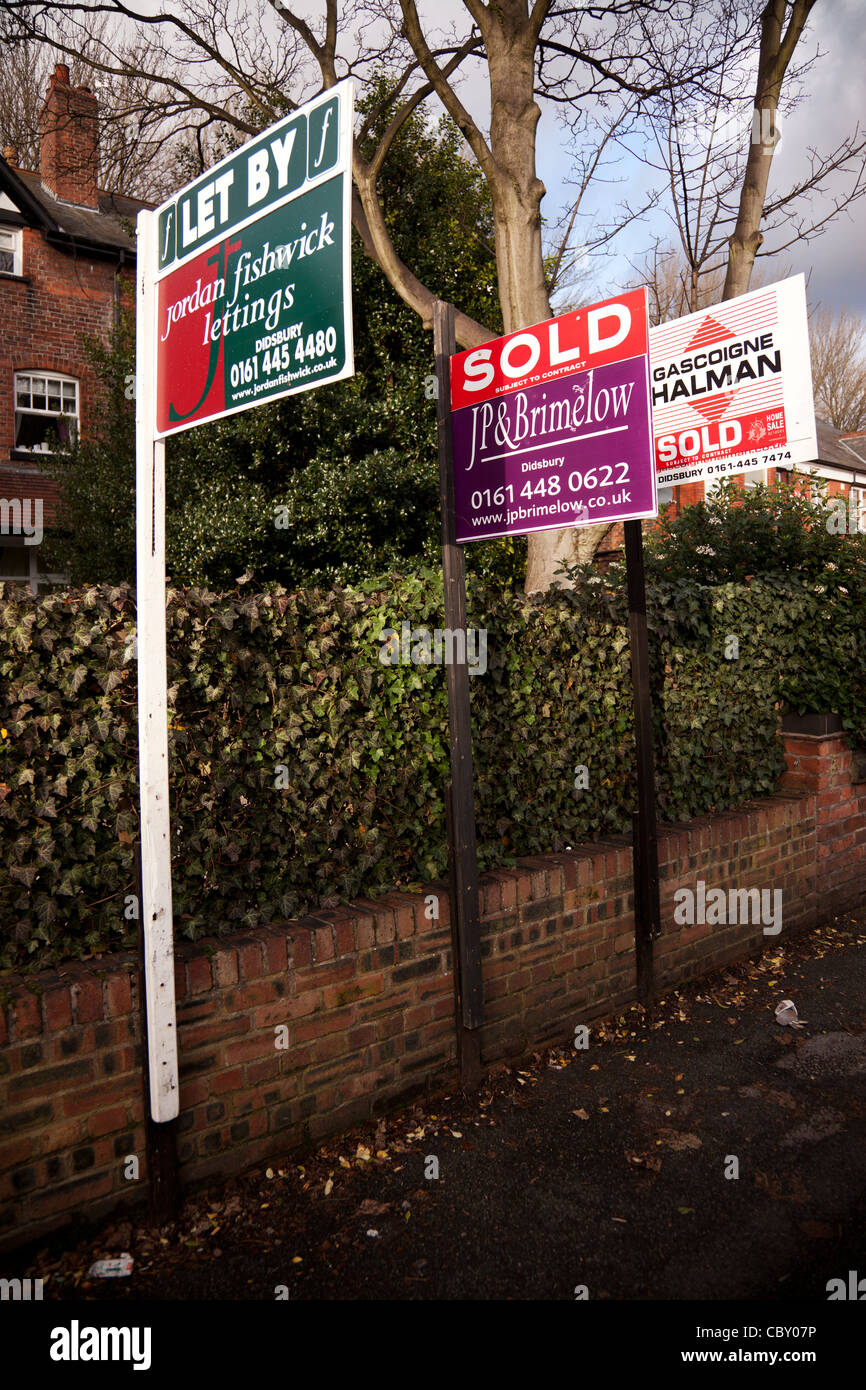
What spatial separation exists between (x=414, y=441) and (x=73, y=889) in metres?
8.89

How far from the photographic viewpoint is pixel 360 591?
370 centimetres

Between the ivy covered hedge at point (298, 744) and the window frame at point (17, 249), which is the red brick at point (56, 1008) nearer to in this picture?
the ivy covered hedge at point (298, 744)

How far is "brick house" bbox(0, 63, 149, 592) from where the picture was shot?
17188mm

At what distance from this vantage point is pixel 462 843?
355 centimetres

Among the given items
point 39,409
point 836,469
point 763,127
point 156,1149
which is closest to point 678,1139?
point 156,1149

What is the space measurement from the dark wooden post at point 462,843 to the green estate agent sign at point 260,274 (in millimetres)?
1101

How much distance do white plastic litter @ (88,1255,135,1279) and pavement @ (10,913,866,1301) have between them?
0.7 inches

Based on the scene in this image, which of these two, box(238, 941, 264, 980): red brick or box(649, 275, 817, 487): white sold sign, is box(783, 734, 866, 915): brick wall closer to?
box(649, 275, 817, 487): white sold sign

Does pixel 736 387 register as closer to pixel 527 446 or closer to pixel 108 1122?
pixel 527 446

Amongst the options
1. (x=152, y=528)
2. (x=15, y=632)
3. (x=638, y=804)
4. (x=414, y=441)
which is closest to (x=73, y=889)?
(x=15, y=632)

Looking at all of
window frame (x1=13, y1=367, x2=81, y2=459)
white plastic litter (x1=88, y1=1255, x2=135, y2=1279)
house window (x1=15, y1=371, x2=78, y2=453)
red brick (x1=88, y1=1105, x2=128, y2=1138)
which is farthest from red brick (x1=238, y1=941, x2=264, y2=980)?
house window (x1=15, y1=371, x2=78, y2=453)

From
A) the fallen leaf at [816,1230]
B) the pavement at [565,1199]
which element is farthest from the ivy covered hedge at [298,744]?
the fallen leaf at [816,1230]

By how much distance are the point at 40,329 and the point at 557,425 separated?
1751cm
